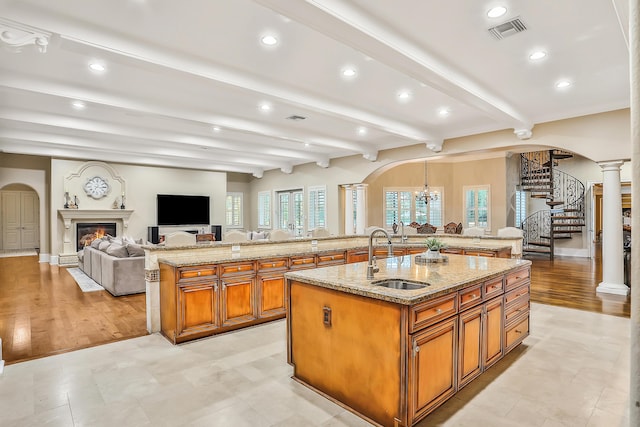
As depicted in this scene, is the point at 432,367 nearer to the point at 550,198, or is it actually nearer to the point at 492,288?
the point at 492,288

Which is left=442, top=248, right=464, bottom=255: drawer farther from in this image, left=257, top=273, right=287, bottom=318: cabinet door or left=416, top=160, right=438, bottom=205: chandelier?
left=416, top=160, right=438, bottom=205: chandelier

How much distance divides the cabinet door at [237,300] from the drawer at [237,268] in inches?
2.8

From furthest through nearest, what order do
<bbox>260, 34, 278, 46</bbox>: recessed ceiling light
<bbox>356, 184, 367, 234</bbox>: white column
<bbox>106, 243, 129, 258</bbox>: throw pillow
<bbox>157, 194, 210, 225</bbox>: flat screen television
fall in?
<bbox>157, 194, 210, 225</bbox>: flat screen television
<bbox>356, 184, 367, 234</bbox>: white column
<bbox>106, 243, 129, 258</bbox>: throw pillow
<bbox>260, 34, 278, 46</bbox>: recessed ceiling light

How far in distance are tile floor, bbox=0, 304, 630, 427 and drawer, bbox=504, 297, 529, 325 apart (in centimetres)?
38

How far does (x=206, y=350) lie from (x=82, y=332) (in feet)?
5.65

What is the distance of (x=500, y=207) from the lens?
38.3ft

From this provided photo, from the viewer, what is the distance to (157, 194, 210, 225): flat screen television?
11.4 m

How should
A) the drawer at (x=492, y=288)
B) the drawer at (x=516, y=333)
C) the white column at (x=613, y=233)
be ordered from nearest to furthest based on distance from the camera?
the drawer at (x=492, y=288) → the drawer at (x=516, y=333) → the white column at (x=613, y=233)

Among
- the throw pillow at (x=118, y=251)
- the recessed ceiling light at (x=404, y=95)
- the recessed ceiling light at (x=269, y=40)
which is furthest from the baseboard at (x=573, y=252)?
the throw pillow at (x=118, y=251)

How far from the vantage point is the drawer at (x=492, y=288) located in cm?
299

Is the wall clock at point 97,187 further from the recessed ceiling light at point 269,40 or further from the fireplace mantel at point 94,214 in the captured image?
the recessed ceiling light at point 269,40

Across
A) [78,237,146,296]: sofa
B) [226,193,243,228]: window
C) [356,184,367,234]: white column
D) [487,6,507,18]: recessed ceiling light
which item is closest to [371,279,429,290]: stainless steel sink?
[487,6,507,18]: recessed ceiling light

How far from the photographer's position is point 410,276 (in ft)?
9.58

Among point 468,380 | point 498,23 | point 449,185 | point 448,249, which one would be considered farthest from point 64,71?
point 449,185
